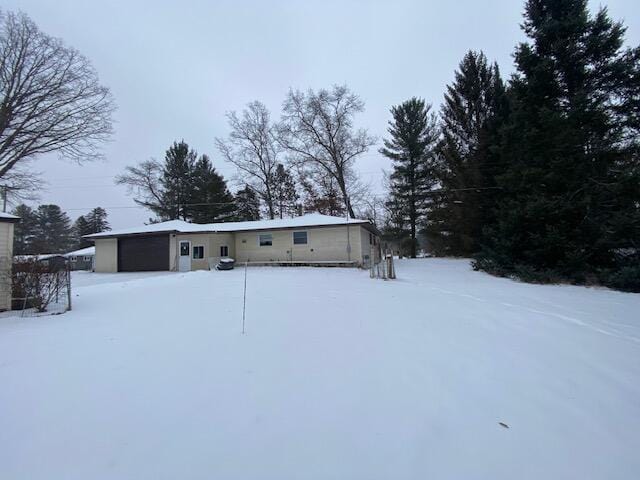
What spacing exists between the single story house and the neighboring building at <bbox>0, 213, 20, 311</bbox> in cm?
1184

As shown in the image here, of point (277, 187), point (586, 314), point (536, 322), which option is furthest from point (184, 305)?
point (277, 187)

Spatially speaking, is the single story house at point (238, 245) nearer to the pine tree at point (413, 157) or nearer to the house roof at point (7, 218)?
the pine tree at point (413, 157)

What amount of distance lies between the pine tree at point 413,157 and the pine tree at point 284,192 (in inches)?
458

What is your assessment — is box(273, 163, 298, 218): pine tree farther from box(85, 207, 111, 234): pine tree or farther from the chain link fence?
box(85, 207, 111, 234): pine tree

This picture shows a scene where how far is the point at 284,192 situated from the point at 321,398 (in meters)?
32.0

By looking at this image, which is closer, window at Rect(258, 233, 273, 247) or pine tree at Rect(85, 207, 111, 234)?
window at Rect(258, 233, 273, 247)

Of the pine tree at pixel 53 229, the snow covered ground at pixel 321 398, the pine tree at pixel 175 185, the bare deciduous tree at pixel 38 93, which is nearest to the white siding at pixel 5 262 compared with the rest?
the snow covered ground at pixel 321 398

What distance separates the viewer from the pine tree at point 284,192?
109ft

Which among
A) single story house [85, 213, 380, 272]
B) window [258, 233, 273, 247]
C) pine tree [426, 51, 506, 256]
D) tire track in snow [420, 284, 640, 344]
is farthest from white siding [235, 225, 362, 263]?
tire track in snow [420, 284, 640, 344]

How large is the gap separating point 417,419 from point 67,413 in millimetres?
3093

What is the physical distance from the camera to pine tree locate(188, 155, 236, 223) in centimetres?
3481

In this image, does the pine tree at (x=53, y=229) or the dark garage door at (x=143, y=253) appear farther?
the pine tree at (x=53, y=229)

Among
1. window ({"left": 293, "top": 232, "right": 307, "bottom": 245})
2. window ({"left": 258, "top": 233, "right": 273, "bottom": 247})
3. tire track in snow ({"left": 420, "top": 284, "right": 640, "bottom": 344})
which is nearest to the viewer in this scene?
tire track in snow ({"left": 420, "top": 284, "right": 640, "bottom": 344})

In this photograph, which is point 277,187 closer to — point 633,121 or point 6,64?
point 6,64
